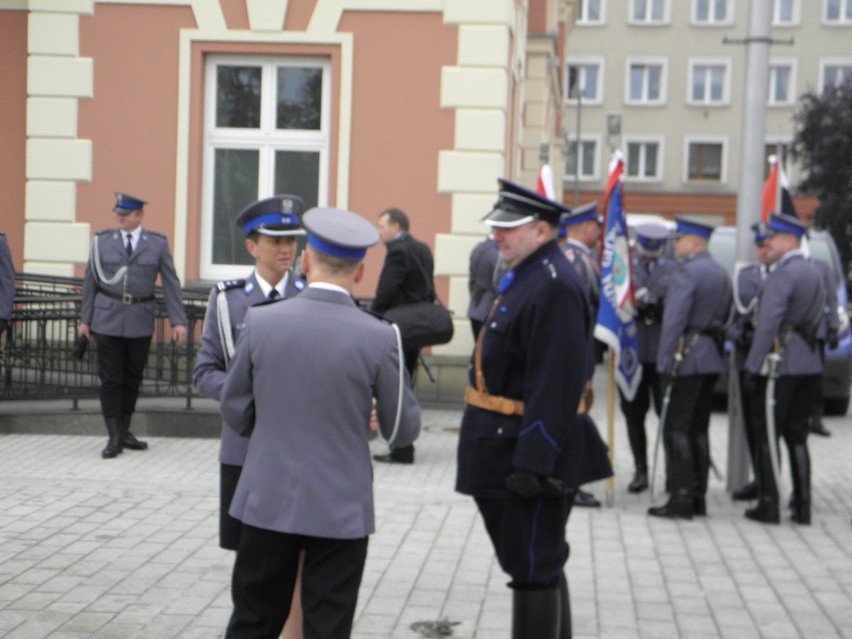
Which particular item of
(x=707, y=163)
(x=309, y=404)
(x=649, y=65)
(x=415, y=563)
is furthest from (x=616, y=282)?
(x=649, y=65)

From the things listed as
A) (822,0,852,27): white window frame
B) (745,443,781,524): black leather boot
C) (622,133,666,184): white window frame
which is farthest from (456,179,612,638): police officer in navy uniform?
(822,0,852,27): white window frame

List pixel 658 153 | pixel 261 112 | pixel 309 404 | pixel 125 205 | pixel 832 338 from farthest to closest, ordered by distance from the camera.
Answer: pixel 658 153 → pixel 261 112 → pixel 125 205 → pixel 832 338 → pixel 309 404

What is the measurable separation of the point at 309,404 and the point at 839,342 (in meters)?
11.6

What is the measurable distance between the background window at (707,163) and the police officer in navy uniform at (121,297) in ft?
159

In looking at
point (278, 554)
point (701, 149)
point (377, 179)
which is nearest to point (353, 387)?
point (278, 554)

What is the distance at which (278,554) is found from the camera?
4.47 meters

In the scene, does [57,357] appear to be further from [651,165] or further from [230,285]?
[651,165]

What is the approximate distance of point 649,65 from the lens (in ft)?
191

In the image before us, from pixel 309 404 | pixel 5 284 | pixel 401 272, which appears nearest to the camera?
pixel 309 404

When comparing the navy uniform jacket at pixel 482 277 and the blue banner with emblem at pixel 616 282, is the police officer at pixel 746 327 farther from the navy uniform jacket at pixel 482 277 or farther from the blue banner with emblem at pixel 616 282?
the navy uniform jacket at pixel 482 277

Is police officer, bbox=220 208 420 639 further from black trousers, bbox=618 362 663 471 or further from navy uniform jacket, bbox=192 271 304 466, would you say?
black trousers, bbox=618 362 663 471

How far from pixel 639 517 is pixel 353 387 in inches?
201

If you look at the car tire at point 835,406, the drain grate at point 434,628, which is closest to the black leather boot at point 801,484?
the drain grate at point 434,628

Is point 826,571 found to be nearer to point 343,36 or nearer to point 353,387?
point 353,387
